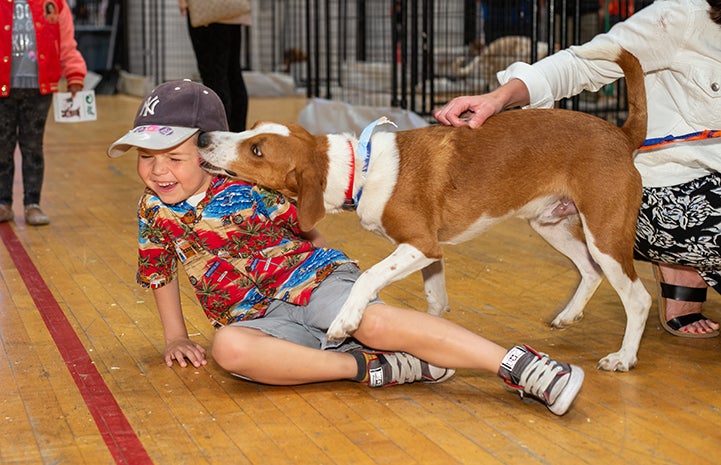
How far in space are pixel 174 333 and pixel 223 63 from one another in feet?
11.8

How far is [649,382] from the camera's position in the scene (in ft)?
9.32

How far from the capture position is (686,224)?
314cm

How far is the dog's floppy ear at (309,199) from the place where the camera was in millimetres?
2723

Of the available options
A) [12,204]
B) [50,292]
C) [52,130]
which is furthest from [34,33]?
[52,130]

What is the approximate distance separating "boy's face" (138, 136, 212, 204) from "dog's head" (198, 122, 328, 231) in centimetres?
7

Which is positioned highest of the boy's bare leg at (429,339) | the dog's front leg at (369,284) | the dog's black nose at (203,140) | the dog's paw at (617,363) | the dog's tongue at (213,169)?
the dog's black nose at (203,140)

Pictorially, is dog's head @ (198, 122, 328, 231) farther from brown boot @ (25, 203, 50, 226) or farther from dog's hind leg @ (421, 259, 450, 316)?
brown boot @ (25, 203, 50, 226)

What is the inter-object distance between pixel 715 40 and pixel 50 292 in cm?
260

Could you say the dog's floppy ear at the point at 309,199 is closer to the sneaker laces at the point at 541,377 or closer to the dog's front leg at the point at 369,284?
the dog's front leg at the point at 369,284

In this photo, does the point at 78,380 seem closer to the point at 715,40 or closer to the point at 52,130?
the point at 715,40

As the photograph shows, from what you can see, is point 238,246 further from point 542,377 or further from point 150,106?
point 542,377

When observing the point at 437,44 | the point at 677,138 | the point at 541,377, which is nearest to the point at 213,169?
the point at 541,377

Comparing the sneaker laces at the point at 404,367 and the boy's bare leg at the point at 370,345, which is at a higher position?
the boy's bare leg at the point at 370,345

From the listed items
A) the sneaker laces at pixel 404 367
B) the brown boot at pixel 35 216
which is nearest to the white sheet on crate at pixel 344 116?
the brown boot at pixel 35 216
